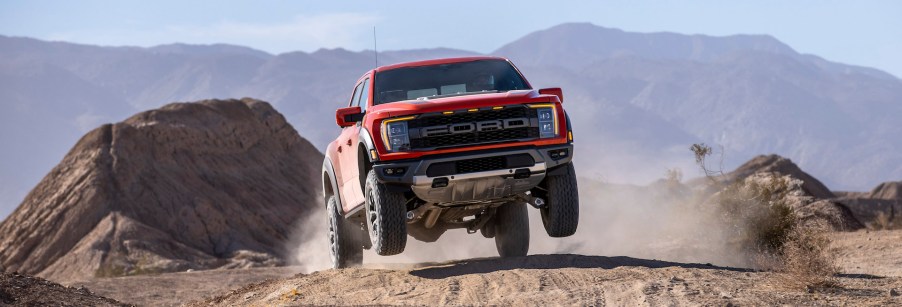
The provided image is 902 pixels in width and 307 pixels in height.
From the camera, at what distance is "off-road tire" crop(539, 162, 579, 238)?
39.4ft

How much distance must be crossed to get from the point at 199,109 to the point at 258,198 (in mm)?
6084

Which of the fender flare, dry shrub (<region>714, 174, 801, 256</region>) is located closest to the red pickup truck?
the fender flare

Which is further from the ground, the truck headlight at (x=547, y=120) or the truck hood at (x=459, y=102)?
the truck hood at (x=459, y=102)

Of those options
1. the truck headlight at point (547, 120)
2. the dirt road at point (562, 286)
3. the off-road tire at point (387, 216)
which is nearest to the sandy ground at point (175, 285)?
the dirt road at point (562, 286)

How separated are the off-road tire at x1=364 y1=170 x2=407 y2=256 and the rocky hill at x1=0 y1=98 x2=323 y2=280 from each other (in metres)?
22.5

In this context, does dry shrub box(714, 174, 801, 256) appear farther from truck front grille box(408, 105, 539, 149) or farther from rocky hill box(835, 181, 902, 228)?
rocky hill box(835, 181, 902, 228)

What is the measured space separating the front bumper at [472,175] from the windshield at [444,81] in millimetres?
1225

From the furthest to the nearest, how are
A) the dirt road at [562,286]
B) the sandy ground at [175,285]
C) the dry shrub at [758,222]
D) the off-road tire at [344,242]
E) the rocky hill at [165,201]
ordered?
1. the rocky hill at [165,201]
2. the sandy ground at [175,285]
3. the dry shrub at [758,222]
4. the off-road tire at [344,242]
5. the dirt road at [562,286]

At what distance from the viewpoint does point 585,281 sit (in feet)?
36.1

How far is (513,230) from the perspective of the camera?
45.8 ft

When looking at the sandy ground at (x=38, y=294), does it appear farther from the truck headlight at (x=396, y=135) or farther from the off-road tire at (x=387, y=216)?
the truck headlight at (x=396, y=135)

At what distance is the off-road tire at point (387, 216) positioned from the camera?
1166cm

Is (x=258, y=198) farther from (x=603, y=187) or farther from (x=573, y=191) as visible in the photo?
(x=573, y=191)

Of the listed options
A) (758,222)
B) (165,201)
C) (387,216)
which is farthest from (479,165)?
(165,201)
